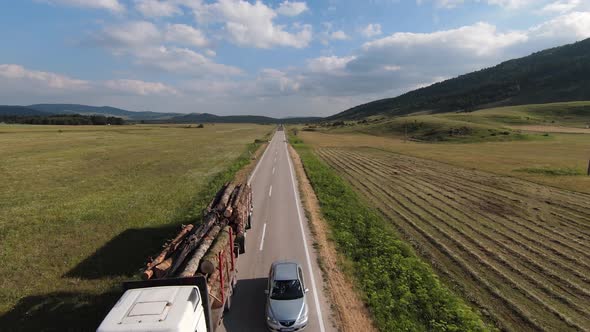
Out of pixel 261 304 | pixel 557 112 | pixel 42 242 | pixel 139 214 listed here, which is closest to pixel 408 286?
pixel 261 304

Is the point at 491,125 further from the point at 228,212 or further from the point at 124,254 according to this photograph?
the point at 124,254

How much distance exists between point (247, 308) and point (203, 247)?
2.76 meters

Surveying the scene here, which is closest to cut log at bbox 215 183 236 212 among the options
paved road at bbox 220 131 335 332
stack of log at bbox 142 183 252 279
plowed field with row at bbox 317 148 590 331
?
stack of log at bbox 142 183 252 279

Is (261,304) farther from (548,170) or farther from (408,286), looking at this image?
(548,170)

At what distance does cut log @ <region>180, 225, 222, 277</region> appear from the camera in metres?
9.81

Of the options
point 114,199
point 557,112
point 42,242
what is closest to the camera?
point 42,242

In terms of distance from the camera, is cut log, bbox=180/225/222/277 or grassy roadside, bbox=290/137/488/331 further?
grassy roadside, bbox=290/137/488/331

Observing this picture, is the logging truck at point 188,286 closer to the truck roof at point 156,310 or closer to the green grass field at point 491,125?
the truck roof at point 156,310

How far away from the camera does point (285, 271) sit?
1157cm

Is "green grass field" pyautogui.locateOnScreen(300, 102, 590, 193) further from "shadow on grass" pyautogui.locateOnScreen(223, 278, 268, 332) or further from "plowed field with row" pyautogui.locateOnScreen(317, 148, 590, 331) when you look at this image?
"shadow on grass" pyautogui.locateOnScreen(223, 278, 268, 332)

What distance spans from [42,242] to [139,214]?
5.50 meters

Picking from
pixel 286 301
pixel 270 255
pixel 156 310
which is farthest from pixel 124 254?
pixel 156 310

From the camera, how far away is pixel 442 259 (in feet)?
50.8

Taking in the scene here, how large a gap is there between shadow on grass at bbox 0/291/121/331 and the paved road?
4.79m
